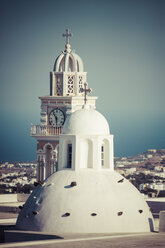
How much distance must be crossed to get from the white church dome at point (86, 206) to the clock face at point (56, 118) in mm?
30078

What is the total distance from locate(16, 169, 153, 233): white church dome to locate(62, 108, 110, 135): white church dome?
1895 millimetres

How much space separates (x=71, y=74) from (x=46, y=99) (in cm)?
252

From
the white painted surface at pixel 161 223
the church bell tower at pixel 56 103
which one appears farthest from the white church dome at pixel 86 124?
the church bell tower at pixel 56 103

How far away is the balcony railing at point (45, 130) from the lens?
8388 centimetres

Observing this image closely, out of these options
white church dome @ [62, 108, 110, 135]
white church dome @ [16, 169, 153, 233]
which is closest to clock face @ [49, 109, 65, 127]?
white church dome @ [62, 108, 110, 135]

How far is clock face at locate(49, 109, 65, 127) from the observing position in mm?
83625

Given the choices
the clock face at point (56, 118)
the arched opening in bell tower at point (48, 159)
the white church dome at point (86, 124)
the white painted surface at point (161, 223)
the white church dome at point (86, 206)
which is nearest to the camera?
the white church dome at point (86, 206)

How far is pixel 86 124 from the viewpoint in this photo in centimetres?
5403

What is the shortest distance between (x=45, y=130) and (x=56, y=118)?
3.97 feet

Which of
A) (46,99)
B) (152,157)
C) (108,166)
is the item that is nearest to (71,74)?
(46,99)

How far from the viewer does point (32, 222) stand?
52.5m

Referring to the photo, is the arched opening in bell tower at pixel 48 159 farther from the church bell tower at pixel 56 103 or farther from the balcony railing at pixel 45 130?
the balcony railing at pixel 45 130

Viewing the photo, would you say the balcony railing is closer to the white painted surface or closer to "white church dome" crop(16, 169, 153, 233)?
"white church dome" crop(16, 169, 153, 233)

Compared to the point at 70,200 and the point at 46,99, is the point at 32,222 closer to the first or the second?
the point at 70,200
